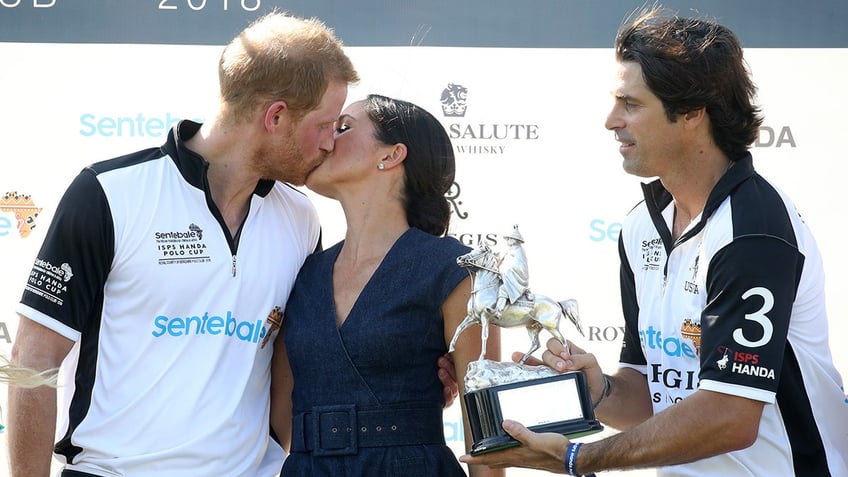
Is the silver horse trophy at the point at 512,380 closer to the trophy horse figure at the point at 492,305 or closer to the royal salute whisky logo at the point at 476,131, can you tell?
the trophy horse figure at the point at 492,305

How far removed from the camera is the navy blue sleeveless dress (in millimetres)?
2672

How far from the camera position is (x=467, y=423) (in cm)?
277

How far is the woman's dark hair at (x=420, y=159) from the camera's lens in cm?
296

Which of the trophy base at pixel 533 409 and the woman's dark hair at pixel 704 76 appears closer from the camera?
the trophy base at pixel 533 409

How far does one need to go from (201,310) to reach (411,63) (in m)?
2.02

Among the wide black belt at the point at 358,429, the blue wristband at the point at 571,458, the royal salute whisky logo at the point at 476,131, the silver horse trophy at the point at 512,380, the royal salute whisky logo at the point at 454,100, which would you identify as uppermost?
the royal salute whisky logo at the point at 454,100

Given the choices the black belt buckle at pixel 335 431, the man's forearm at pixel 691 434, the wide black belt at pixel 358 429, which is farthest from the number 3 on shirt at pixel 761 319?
the black belt buckle at pixel 335 431

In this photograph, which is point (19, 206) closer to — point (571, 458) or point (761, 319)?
point (571, 458)

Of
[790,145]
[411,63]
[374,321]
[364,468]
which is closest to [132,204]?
[374,321]

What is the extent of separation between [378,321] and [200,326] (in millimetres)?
473

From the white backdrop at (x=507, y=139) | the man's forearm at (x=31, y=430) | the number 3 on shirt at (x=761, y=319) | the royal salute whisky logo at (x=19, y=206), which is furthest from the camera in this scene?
the royal salute whisky logo at (x=19, y=206)

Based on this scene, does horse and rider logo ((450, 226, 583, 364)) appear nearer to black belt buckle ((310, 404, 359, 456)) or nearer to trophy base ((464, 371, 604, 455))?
trophy base ((464, 371, 604, 455))

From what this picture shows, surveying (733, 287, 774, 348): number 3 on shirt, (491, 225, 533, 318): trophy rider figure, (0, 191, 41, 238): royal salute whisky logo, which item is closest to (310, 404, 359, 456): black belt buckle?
(491, 225, 533, 318): trophy rider figure

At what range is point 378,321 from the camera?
8.91 feet
